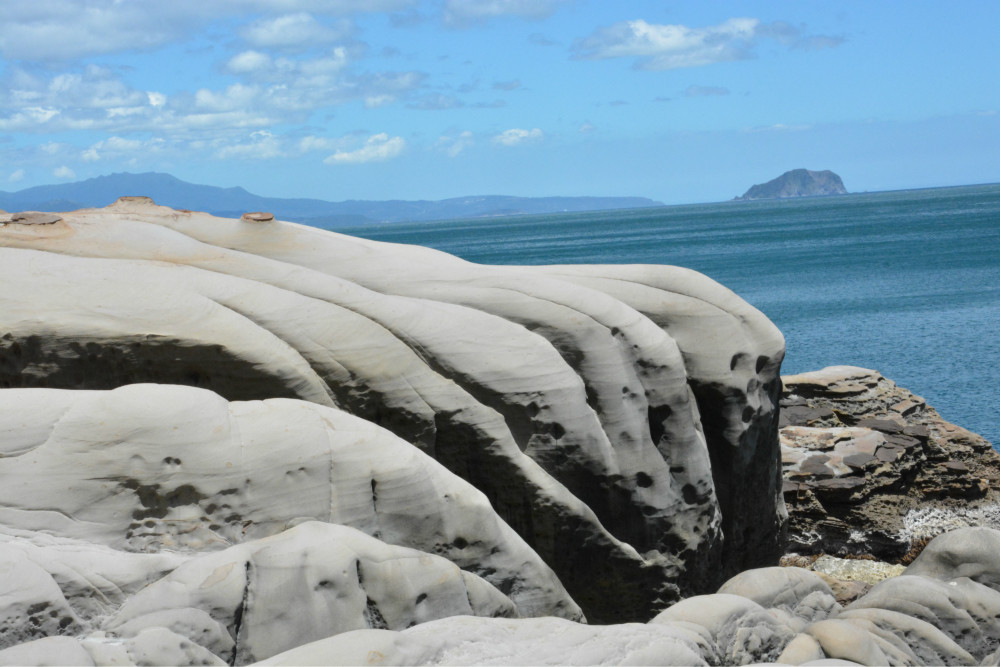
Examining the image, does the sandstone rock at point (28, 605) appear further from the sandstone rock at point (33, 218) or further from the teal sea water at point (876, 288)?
the teal sea water at point (876, 288)

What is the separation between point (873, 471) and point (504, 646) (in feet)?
25.4

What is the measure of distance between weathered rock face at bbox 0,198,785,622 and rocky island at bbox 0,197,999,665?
2cm

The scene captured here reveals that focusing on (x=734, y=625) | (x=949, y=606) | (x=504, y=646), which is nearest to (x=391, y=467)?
(x=504, y=646)

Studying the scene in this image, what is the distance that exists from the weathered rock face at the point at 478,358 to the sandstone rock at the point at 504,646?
1.14 m

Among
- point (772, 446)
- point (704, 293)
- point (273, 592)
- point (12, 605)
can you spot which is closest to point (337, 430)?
point (273, 592)

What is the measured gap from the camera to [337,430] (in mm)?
5996

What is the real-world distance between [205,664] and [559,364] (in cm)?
363

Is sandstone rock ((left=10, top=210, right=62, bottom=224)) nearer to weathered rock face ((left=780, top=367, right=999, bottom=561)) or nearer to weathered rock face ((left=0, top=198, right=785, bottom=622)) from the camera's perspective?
weathered rock face ((left=0, top=198, right=785, bottom=622))

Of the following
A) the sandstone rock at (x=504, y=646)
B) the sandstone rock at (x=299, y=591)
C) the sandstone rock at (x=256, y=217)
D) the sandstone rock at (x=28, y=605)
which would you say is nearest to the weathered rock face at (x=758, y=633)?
the sandstone rock at (x=504, y=646)

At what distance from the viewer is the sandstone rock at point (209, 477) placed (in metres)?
5.16

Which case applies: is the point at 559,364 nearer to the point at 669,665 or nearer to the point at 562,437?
the point at 562,437

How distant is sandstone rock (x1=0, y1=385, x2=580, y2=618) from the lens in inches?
203

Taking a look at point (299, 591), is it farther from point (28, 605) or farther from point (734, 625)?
point (734, 625)

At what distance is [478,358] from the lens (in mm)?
7285
